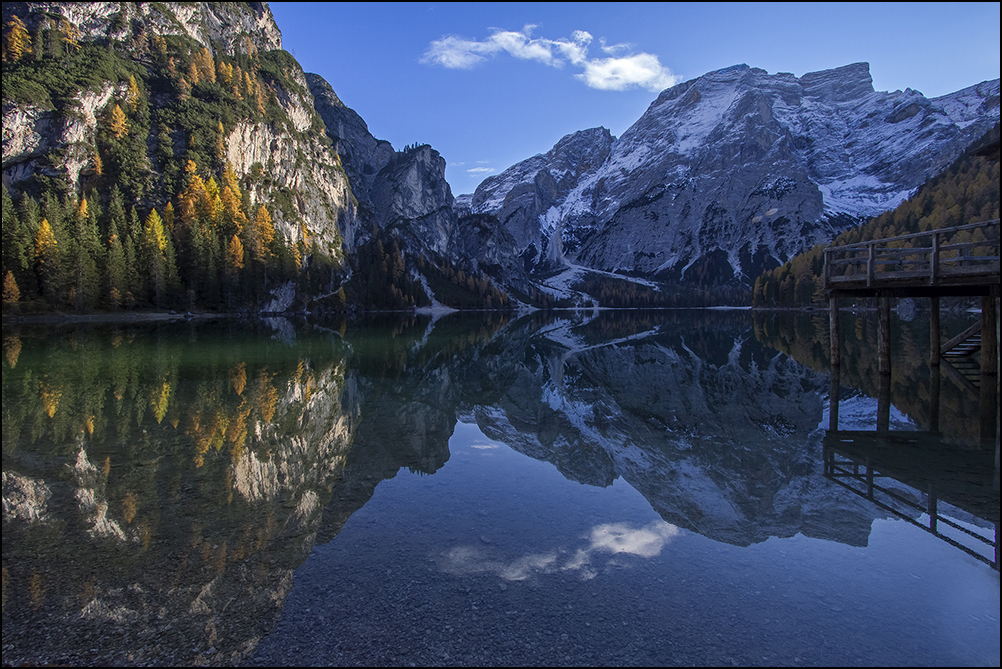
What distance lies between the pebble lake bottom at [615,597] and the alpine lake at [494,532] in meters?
0.04

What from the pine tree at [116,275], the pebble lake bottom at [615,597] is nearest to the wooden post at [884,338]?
the pebble lake bottom at [615,597]

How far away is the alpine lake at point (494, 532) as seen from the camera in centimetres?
571

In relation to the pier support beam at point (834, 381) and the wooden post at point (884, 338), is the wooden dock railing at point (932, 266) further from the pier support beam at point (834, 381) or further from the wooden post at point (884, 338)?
the wooden post at point (884, 338)

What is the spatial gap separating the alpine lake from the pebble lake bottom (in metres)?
0.04

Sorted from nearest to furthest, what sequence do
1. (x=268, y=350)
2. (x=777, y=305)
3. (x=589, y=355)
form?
1. (x=268, y=350)
2. (x=589, y=355)
3. (x=777, y=305)

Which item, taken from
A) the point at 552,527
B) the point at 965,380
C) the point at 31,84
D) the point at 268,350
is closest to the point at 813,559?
the point at 552,527

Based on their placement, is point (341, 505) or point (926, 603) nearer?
point (926, 603)

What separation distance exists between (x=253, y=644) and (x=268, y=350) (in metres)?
Result: 36.6

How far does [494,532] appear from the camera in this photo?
28.6 ft

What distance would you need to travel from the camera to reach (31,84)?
421 feet

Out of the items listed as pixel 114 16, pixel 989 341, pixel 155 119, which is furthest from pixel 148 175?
pixel 989 341

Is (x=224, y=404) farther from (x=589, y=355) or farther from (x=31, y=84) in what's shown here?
(x=31, y=84)

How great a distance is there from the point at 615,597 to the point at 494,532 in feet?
8.70

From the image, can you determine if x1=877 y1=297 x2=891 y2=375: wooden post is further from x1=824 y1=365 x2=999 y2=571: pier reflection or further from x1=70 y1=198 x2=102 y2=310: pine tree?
x1=70 y1=198 x2=102 y2=310: pine tree
